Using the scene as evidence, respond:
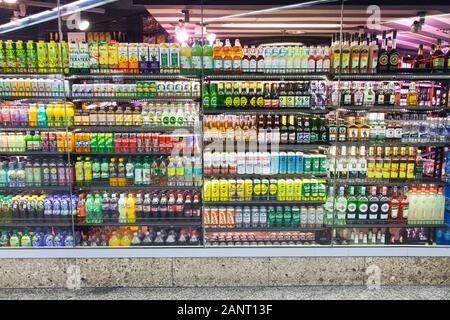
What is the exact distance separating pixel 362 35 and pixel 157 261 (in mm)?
3138

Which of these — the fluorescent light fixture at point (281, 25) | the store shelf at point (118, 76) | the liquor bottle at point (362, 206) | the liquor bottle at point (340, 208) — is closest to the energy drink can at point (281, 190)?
the liquor bottle at point (340, 208)

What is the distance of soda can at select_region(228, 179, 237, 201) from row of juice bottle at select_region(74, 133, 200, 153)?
2.07ft

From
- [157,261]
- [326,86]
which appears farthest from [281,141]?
[157,261]

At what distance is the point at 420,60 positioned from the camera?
3.44 m

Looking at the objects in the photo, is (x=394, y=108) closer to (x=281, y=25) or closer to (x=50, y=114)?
(x=281, y=25)

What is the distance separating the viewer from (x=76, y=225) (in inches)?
139

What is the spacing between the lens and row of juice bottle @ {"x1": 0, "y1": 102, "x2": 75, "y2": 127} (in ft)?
11.1

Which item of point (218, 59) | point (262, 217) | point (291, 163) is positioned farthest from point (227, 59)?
point (262, 217)

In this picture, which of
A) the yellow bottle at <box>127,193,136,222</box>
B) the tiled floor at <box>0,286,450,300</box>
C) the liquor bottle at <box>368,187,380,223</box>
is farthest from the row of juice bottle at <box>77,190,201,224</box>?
the liquor bottle at <box>368,187,380,223</box>

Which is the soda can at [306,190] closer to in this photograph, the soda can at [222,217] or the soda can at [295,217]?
the soda can at [295,217]
